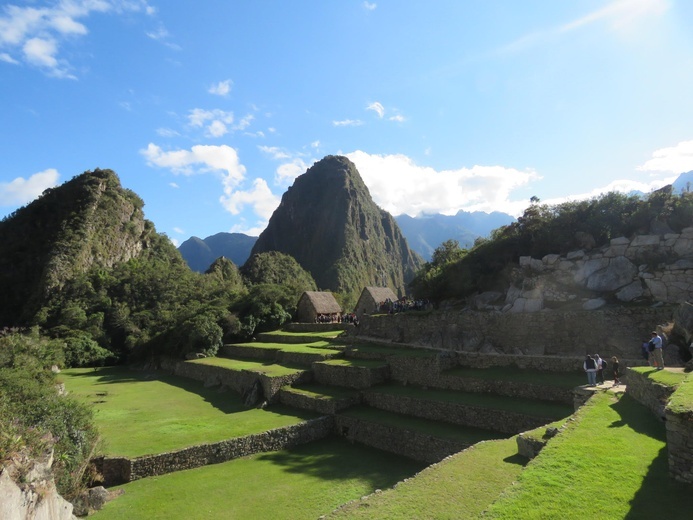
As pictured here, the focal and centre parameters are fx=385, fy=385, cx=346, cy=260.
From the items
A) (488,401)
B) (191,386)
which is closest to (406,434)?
(488,401)

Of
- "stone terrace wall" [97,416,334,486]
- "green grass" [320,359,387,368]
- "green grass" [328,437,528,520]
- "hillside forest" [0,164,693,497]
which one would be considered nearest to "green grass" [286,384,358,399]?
"green grass" [320,359,387,368]

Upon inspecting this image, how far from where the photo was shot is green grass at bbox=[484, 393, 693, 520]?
14.5ft

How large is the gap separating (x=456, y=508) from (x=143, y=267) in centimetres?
6124

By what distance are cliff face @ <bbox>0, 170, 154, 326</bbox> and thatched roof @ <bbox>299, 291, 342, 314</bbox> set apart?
39342mm

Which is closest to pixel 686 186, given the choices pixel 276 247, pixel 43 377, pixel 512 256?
pixel 512 256

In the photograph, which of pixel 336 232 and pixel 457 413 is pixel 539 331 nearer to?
pixel 457 413

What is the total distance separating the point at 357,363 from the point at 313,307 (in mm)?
16780

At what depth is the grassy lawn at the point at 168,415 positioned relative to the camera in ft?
44.4

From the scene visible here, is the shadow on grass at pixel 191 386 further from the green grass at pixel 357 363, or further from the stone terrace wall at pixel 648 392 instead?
the stone terrace wall at pixel 648 392

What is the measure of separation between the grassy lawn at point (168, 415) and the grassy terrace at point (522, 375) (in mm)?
6784

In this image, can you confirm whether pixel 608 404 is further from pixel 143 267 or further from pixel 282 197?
pixel 282 197

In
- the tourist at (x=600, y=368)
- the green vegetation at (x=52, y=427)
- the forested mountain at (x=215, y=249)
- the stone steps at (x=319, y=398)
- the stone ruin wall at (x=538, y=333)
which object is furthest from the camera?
the forested mountain at (x=215, y=249)

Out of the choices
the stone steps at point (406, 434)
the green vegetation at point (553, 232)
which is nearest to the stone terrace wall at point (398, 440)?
the stone steps at point (406, 434)

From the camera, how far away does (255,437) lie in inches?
549
